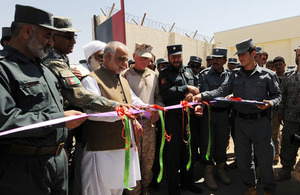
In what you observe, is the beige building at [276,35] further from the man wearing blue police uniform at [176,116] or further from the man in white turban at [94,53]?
the man in white turban at [94,53]

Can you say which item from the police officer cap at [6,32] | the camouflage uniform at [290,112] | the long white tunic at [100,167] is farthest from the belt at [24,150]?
the camouflage uniform at [290,112]

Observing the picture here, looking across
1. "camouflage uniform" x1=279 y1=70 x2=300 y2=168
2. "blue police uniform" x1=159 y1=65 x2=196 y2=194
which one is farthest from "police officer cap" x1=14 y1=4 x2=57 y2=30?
"camouflage uniform" x1=279 y1=70 x2=300 y2=168

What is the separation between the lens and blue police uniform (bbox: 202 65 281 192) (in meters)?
3.20

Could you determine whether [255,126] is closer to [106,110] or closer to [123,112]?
[123,112]

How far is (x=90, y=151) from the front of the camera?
2.49 metres

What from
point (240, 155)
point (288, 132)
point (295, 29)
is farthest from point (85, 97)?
point (295, 29)

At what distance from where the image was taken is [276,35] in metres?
23.9

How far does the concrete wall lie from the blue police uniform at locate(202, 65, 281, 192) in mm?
9586

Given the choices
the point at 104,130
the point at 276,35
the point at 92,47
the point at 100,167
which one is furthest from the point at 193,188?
the point at 276,35

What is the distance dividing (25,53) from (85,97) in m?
0.63

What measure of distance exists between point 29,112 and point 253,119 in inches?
116

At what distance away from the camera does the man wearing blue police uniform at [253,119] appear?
3201mm

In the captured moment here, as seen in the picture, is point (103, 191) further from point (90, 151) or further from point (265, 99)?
point (265, 99)

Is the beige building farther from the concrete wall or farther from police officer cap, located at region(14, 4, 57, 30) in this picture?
police officer cap, located at region(14, 4, 57, 30)
